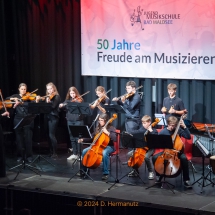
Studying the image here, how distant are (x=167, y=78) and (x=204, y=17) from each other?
1.62 m

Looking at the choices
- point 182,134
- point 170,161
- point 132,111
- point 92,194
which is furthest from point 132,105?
point 92,194

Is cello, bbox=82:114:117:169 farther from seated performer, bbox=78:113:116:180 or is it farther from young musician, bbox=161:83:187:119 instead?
young musician, bbox=161:83:187:119

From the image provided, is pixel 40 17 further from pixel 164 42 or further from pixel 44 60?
pixel 164 42

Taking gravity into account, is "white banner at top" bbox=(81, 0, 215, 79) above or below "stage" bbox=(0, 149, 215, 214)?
above

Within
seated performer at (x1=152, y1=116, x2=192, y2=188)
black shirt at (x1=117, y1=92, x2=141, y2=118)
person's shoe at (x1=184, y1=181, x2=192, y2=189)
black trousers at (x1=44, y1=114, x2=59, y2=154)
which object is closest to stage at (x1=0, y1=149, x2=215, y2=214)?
person's shoe at (x1=184, y1=181, x2=192, y2=189)

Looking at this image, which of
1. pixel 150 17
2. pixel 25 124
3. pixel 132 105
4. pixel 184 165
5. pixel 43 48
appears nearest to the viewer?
pixel 184 165

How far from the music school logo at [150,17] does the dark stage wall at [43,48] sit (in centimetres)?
148

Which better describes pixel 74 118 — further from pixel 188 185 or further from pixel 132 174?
pixel 188 185

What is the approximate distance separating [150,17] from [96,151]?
378cm

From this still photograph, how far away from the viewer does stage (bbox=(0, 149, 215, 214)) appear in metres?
8.61

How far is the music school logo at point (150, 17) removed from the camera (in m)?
13.1

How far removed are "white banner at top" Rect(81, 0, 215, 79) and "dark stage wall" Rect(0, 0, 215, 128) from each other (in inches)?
16.3

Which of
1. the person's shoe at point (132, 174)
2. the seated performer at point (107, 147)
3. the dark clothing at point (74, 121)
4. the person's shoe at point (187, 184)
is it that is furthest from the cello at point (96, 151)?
the dark clothing at point (74, 121)

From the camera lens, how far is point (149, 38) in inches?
528
